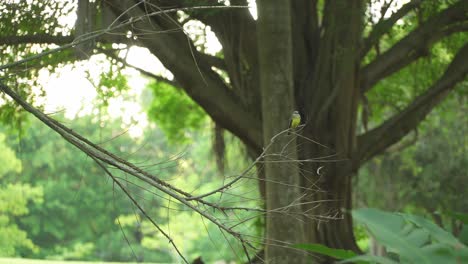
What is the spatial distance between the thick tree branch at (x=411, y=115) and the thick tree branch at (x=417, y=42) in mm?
452

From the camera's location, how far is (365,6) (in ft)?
33.5

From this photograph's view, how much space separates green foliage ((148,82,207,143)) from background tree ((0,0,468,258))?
6.17 metres

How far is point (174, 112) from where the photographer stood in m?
18.2

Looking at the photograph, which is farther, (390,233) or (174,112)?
(174,112)

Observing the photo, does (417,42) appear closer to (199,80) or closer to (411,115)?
(411,115)

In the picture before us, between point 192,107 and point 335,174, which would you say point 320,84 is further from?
point 192,107

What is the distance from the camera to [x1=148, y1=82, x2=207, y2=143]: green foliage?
18.0m

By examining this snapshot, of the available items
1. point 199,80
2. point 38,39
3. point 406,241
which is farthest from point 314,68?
point 406,241

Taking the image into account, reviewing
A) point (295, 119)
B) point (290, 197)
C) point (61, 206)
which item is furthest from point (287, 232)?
point (61, 206)

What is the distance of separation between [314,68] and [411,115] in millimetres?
1709

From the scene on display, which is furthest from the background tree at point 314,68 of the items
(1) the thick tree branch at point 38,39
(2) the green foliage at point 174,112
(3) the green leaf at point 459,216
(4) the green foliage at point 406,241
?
(2) the green foliage at point 174,112

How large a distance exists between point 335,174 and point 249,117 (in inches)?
63.3

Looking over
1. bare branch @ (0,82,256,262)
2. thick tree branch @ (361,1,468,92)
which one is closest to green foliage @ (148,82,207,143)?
thick tree branch @ (361,1,468,92)

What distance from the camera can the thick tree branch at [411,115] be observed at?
1136 centimetres
